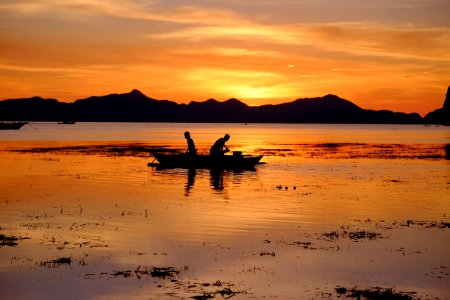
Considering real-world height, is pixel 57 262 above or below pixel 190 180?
below

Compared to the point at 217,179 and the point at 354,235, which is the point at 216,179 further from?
the point at 354,235

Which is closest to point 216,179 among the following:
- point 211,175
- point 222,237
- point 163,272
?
point 211,175

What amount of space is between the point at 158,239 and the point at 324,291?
7.32 meters

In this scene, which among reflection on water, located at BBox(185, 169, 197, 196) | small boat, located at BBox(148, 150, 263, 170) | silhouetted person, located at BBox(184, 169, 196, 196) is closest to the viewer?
silhouetted person, located at BBox(184, 169, 196, 196)

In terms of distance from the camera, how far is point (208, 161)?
1881 inches

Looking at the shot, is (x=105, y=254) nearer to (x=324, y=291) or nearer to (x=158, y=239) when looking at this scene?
(x=158, y=239)

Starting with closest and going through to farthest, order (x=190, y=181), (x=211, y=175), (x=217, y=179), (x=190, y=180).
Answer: (x=190, y=181) < (x=190, y=180) < (x=217, y=179) < (x=211, y=175)

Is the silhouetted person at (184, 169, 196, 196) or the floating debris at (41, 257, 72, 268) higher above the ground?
the silhouetted person at (184, 169, 196, 196)

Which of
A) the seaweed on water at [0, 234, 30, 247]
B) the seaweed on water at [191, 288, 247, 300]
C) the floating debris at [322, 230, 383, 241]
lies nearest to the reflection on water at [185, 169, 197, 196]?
the floating debris at [322, 230, 383, 241]

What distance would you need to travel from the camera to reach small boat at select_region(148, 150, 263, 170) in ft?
157

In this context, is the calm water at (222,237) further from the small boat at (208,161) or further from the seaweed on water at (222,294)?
the small boat at (208,161)

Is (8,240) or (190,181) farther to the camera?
(190,181)

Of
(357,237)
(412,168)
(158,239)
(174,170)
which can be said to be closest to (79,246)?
(158,239)

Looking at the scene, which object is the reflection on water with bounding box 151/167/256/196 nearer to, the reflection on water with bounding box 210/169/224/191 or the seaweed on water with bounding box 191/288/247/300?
the reflection on water with bounding box 210/169/224/191
